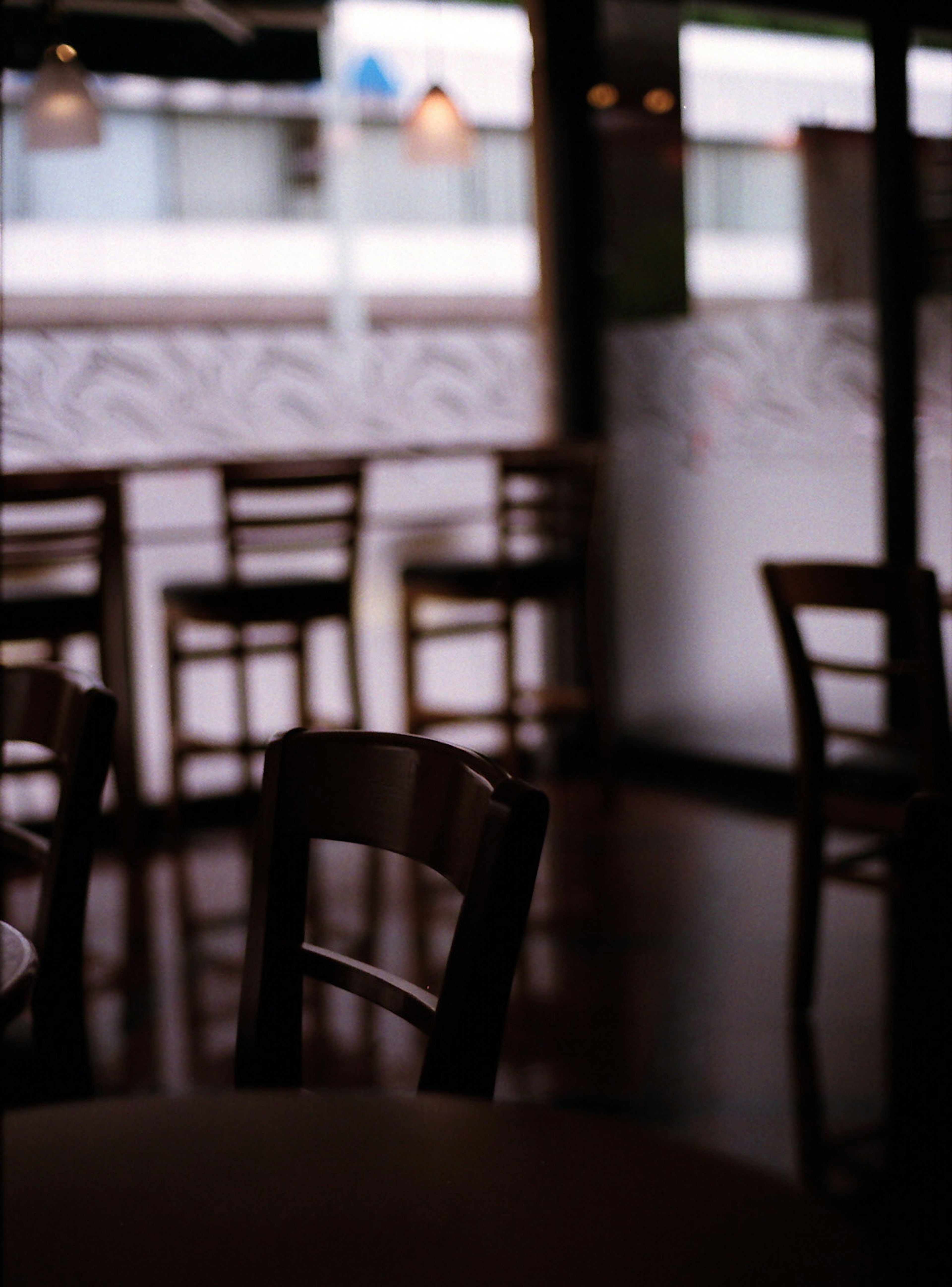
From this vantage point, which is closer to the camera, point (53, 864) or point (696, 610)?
point (53, 864)

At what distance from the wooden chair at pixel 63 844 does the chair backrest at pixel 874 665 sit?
151 centimetres

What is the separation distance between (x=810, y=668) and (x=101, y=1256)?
2.29m

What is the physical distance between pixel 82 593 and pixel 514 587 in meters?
1.17

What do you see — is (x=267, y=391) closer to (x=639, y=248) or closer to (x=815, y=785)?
(x=639, y=248)

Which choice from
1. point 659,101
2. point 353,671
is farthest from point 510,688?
point 659,101

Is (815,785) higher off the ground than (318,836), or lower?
lower

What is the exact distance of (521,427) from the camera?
5020mm

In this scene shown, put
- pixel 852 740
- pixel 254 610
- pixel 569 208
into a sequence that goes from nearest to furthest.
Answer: pixel 852 740, pixel 254 610, pixel 569 208

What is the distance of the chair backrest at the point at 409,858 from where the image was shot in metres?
1.04

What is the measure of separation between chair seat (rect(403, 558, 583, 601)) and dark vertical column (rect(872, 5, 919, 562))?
892mm

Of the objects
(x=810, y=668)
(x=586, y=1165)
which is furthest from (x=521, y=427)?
(x=586, y=1165)

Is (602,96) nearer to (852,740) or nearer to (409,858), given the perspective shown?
(852,740)

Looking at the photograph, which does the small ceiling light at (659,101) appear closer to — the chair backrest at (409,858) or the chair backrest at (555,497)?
the chair backrest at (555,497)

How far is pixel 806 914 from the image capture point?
2861mm
